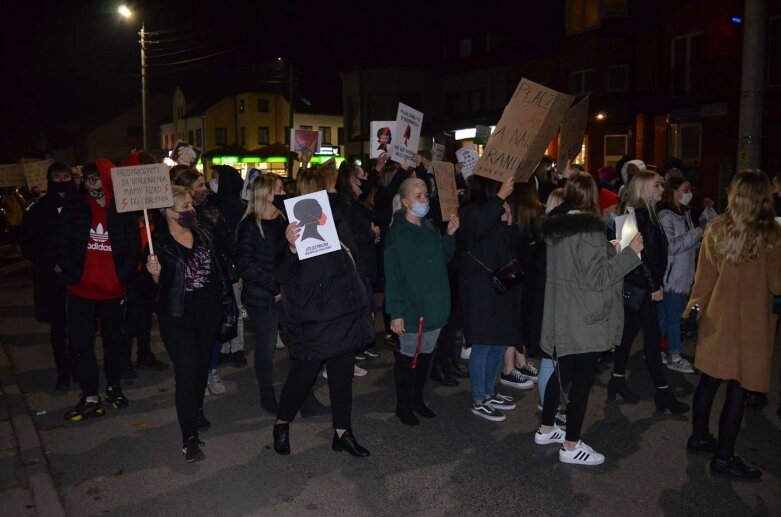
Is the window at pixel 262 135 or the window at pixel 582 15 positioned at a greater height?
the window at pixel 582 15

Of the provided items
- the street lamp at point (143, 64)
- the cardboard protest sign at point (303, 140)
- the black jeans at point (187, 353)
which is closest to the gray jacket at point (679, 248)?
the black jeans at point (187, 353)

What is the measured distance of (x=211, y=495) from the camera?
4562mm

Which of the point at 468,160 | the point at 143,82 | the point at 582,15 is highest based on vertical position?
the point at 582,15

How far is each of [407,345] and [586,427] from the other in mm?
1612

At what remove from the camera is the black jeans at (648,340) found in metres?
6.07

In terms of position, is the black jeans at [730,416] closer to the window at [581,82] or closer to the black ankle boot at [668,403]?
the black ankle boot at [668,403]

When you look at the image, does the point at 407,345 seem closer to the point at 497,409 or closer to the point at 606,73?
the point at 497,409

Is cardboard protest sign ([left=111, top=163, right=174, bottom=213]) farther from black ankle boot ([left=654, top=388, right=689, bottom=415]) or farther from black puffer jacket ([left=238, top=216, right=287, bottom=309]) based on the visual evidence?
black ankle boot ([left=654, top=388, right=689, bottom=415])

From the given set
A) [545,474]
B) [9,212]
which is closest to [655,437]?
[545,474]

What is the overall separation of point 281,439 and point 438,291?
1.67 meters

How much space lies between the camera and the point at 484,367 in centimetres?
599

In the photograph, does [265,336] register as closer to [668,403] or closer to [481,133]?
[668,403]

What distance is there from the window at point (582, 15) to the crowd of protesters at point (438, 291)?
22938mm

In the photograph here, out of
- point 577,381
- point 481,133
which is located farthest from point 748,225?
point 481,133
